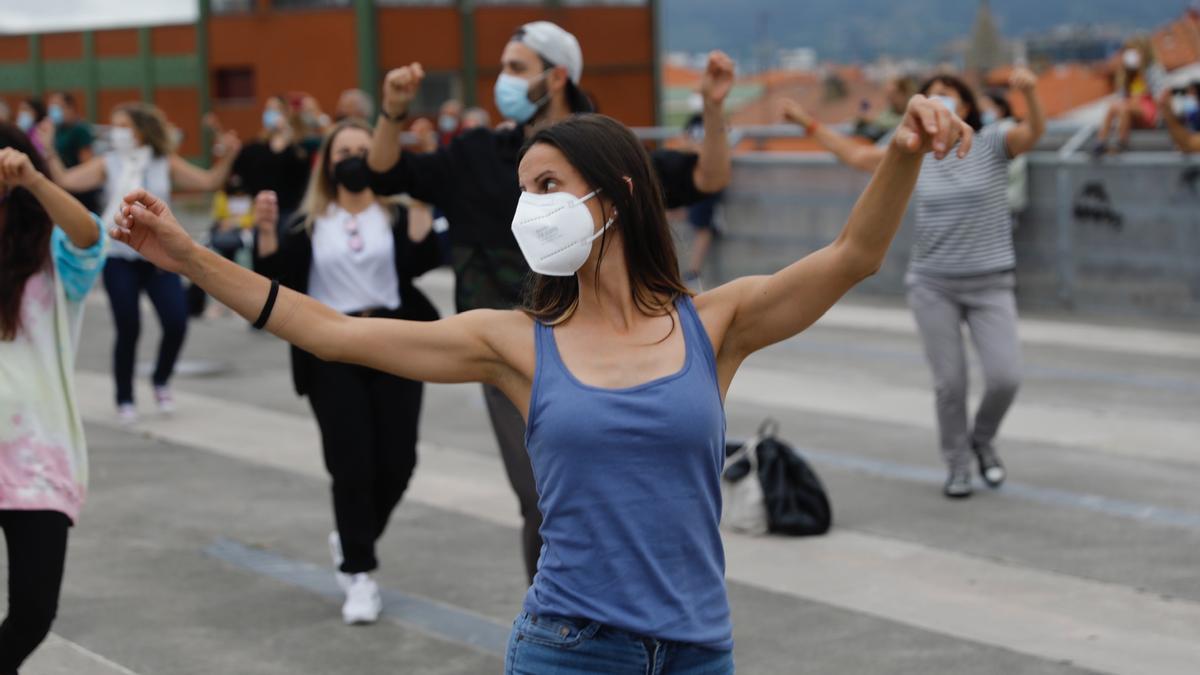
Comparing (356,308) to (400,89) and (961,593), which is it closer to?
(400,89)

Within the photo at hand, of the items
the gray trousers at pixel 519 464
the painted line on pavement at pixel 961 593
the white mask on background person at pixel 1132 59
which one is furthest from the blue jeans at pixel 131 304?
the white mask on background person at pixel 1132 59

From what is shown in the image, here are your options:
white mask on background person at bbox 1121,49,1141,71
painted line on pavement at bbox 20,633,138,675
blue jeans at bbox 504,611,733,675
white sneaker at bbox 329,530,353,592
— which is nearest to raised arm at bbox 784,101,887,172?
white sneaker at bbox 329,530,353,592

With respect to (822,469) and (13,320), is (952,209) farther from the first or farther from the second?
(13,320)

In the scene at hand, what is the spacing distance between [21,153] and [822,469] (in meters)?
5.10

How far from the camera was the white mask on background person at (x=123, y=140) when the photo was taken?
414 inches

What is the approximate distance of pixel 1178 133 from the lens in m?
12.1

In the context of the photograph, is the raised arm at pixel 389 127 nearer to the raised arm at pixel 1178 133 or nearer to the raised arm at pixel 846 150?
the raised arm at pixel 846 150

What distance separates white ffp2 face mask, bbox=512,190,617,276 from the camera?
10.1 feet

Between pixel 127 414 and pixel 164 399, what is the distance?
33cm

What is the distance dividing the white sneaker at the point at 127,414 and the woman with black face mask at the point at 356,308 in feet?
13.8

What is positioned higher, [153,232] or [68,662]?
[153,232]

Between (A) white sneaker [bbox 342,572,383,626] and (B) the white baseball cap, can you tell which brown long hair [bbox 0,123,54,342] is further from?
(A) white sneaker [bbox 342,572,383,626]

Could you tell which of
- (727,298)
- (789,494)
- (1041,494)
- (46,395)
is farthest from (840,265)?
(1041,494)

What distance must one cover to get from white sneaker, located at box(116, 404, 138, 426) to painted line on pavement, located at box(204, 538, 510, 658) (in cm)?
309
